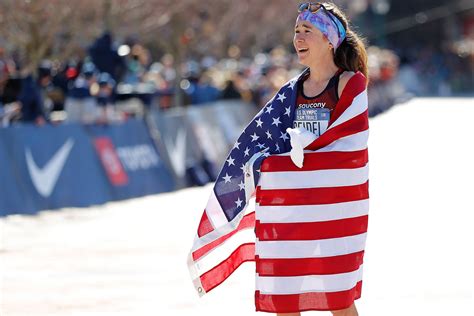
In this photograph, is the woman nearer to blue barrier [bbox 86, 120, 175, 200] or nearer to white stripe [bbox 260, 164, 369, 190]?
white stripe [bbox 260, 164, 369, 190]

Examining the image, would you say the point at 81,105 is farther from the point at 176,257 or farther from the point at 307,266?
the point at 307,266

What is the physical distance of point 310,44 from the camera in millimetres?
7000

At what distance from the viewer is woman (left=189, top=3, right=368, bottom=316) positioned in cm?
687

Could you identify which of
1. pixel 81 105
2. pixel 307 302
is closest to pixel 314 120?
pixel 307 302

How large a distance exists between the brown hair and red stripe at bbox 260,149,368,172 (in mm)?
467

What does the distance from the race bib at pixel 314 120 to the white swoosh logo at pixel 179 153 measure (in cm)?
1399

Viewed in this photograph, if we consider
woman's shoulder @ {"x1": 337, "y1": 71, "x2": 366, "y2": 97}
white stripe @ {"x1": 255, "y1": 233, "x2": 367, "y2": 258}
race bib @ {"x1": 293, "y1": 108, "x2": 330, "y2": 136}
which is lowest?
white stripe @ {"x1": 255, "y1": 233, "x2": 367, "y2": 258}

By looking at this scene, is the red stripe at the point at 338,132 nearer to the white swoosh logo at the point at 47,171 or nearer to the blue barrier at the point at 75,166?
the blue barrier at the point at 75,166

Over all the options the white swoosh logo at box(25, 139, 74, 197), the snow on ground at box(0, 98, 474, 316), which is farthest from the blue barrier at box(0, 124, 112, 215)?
the snow on ground at box(0, 98, 474, 316)

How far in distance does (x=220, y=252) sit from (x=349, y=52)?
128 centimetres

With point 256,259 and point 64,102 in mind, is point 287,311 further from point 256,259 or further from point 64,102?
point 64,102

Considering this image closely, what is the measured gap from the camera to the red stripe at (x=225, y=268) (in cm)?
750

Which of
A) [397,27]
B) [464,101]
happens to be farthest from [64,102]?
[397,27]

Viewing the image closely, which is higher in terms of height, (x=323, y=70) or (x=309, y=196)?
(x=323, y=70)
